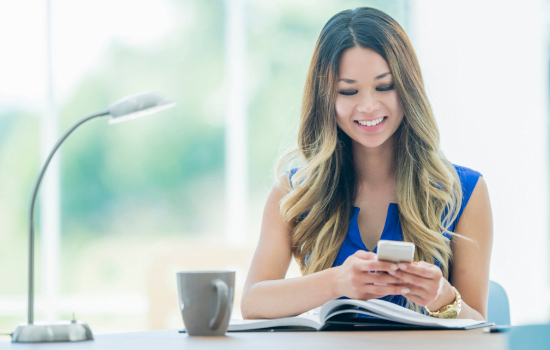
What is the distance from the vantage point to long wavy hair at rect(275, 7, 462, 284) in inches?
64.9

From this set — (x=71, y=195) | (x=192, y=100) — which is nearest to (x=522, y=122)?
(x=192, y=100)

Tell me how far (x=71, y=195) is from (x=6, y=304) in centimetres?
94

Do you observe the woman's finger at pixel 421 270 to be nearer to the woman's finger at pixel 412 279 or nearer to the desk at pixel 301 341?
the woman's finger at pixel 412 279

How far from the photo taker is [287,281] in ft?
4.62

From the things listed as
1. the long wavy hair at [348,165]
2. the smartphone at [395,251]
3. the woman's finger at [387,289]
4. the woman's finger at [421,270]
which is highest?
the long wavy hair at [348,165]

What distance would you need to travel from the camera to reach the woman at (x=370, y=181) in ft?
5.35

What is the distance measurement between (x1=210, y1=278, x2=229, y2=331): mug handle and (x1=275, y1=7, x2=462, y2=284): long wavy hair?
815 mm

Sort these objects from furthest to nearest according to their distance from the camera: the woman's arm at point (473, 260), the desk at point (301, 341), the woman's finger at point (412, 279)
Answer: the woman's arm at point (473, 260) → the woman's finger at point (412, 279) → the desk at point (301, 341)

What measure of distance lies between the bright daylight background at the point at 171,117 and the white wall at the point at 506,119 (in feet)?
0.03

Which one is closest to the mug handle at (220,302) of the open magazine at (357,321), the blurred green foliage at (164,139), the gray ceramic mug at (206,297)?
the gray ceramic mug at (206,297)

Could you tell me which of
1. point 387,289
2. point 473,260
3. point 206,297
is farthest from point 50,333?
point 473,260

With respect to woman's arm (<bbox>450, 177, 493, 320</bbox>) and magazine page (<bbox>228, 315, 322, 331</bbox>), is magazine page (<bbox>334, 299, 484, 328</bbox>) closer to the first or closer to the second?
magazine page (<bbox>228, 315, 322, 331</bbox>)

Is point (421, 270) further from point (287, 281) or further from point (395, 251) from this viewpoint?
point (287, 281)

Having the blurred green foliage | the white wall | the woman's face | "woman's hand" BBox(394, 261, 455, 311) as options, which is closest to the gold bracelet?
"woman's hand" BBox(394, 261, 455, 311)
